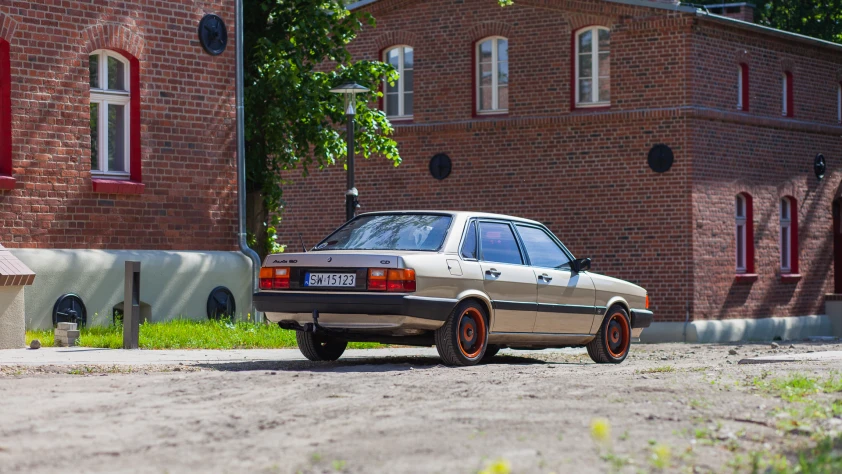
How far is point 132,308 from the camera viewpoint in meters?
14.2

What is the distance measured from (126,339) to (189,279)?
366cm

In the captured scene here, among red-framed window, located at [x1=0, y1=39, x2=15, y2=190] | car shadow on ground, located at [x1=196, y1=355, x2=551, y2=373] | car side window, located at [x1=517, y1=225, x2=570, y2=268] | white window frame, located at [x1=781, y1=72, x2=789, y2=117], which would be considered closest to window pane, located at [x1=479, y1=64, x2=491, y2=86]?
white window frame, located at [x1=781, y1=72, x2=789, y2=117]

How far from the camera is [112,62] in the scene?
1762 centimetres

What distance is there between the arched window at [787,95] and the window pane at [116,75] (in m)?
15.4

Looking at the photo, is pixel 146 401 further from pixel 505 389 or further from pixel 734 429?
pixel 734 429

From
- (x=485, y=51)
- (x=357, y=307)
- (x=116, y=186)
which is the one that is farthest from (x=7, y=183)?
(x=485, y=51)

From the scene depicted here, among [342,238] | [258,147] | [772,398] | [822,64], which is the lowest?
[772,398]

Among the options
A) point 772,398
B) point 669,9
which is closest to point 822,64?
point 669,9

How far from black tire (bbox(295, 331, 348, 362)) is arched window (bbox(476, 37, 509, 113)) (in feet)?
46.6

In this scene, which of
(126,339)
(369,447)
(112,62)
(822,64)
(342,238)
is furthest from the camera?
(822,64)

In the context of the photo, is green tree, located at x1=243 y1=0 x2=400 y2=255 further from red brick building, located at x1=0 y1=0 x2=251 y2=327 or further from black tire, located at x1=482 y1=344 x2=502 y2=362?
black tire, located at x1=482 y1=344 x2=502 y2=362

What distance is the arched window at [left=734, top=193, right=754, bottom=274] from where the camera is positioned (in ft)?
87.9

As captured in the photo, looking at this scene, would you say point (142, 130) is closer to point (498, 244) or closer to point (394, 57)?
point (498, 244)

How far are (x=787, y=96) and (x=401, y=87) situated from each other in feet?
26.6
